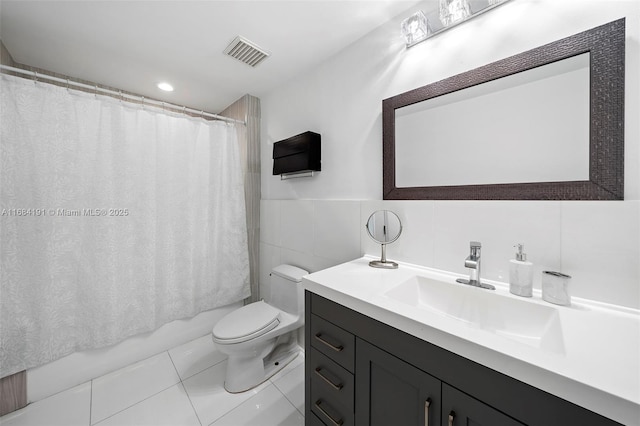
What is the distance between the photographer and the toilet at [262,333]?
142cm

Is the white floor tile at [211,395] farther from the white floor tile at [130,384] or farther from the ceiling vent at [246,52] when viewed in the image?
the ceiling vent at [246,52]

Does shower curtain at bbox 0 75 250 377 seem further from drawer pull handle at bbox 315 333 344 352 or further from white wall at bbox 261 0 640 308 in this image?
drawer pull handle at bbox 315 333 344 352

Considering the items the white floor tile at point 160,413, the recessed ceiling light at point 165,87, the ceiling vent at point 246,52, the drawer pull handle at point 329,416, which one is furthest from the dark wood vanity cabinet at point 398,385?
the recessed ceiling light at point 165,87

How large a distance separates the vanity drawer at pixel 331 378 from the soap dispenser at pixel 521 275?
675 millimetres

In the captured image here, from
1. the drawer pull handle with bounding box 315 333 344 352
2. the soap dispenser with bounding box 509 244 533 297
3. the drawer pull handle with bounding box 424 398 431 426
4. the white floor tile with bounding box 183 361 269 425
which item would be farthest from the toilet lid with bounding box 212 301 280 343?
the soap dispenser with bounding box 509 244 533 297

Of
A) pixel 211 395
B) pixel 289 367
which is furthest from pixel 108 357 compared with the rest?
pixel 289 367

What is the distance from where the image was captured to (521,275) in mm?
830

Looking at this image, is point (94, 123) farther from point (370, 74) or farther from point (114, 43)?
point (370, 74)

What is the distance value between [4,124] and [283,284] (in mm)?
1829

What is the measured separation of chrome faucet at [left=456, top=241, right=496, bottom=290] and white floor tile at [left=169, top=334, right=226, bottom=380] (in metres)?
1.80

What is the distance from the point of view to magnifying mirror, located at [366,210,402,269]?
120 centimetres

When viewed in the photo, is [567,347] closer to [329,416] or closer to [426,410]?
[426,410]

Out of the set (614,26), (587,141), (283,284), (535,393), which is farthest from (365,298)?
(614,26)

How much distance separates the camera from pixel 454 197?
3.50ft
